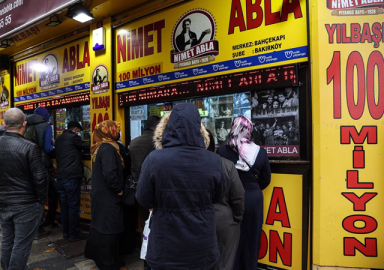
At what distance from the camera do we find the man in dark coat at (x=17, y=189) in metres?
2.93

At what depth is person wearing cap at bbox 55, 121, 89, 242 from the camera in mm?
4660

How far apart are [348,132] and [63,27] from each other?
18.5ft

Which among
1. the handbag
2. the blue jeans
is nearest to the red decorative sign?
the handbag

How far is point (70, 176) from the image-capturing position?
4.66 metres

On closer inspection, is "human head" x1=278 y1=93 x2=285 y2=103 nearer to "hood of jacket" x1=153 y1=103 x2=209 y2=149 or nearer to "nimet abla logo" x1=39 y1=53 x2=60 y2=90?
"hood of jacket" x1=153 y1=103 x2=209 y2=149

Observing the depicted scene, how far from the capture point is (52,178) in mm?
5414

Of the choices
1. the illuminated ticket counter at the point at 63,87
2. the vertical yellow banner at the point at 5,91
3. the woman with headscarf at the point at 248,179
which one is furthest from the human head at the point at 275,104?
the vertical yellow banner at the point at 5,91

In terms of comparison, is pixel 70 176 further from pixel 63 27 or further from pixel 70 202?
pixel 63 27

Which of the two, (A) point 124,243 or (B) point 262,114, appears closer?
(B) point 262,114

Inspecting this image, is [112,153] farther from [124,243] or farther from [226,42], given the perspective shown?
[226,42]

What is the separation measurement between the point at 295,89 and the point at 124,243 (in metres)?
3.28

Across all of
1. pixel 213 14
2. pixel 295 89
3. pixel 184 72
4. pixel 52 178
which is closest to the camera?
pixel 295 89

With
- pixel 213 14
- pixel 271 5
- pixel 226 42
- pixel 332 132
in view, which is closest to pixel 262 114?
pixel 332 132

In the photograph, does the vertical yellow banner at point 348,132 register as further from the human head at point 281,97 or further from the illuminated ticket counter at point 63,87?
the illuminated ticket counter at point 63,87
